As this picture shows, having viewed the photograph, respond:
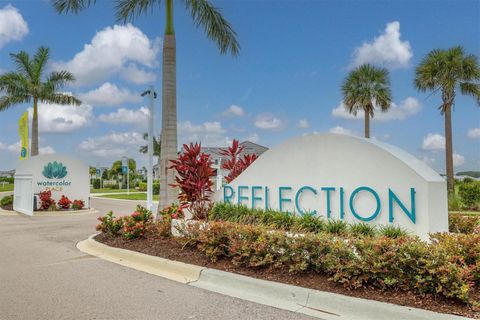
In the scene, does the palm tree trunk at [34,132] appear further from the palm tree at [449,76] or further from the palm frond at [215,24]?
the palm tree at [449,76]

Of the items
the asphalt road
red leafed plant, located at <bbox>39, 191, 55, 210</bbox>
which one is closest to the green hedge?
the asphalt road

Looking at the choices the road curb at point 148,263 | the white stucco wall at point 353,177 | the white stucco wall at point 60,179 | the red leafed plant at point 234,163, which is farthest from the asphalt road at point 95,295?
the white stucco wall at point 60,179

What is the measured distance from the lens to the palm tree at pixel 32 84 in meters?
23.9

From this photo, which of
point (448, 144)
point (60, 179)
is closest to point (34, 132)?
point (60, 179)

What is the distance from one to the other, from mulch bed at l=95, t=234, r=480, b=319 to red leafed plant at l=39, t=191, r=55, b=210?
39.1ft

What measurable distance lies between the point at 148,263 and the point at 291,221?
289 cm

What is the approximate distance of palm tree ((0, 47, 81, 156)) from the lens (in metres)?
23.9

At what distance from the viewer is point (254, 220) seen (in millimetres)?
7797

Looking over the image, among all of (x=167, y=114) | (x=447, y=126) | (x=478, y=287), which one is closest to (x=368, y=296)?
(x=478, y=287)

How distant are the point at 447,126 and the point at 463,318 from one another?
23.7m

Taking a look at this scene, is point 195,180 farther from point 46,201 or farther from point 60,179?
point 60,179

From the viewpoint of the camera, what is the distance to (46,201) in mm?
18875

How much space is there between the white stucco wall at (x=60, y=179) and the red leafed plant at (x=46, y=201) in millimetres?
511

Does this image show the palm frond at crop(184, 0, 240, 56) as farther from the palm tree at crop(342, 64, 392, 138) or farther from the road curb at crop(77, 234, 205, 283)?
the palm tree at crop(342, 64, 392, 138)
